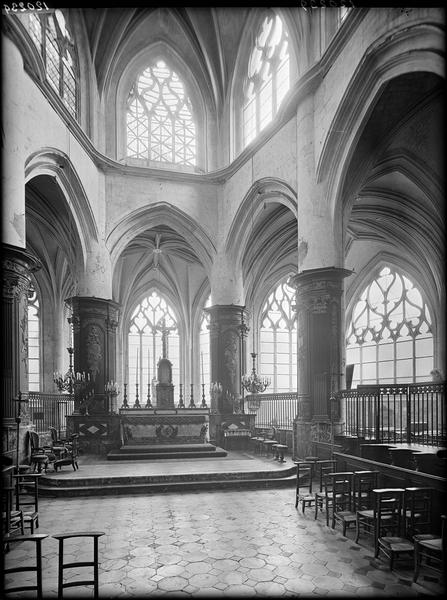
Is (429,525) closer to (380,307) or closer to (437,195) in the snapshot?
(437,195)

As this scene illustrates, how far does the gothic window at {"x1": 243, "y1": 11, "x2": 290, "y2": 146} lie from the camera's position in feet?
55.3

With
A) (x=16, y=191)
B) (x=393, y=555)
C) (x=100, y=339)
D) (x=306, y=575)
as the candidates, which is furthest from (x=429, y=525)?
(x=100, y=339)

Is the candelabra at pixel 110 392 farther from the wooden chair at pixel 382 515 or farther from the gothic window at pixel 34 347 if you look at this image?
the wooden chair at pixel 382 515

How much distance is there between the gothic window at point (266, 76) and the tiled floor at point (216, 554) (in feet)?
42.1

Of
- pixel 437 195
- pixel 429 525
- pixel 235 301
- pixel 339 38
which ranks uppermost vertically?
pixel 339 38

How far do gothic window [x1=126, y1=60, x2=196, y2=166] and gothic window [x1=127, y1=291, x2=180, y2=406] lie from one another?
Answer: 1068cm

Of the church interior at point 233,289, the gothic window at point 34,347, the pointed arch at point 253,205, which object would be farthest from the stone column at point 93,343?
the gothic window at point 34,347

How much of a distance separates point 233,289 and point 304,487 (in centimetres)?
911

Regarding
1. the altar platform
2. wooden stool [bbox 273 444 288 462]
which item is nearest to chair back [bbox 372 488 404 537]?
the altar platform

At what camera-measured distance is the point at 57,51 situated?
1617cm

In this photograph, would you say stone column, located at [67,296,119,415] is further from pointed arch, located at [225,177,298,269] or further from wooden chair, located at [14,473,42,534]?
wooden chair, located at [14,473,42,534]

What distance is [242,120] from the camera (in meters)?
19.6

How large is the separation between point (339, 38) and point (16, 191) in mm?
7965

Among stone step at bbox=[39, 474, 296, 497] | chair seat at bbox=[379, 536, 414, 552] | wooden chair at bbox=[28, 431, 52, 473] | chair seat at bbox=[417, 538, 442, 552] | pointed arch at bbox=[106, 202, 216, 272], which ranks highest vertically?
pointed arch at bbox=[106, 202, 216, 272]
